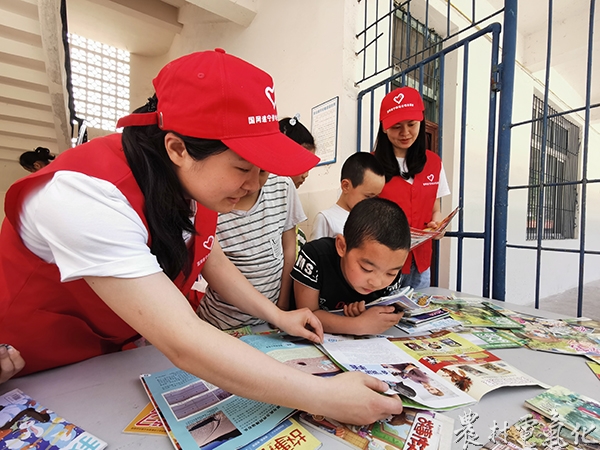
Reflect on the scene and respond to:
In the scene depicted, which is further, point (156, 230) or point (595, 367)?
point (595, 367)

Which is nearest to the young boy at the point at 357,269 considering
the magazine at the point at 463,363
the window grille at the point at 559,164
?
the magazine at the point at 463,363

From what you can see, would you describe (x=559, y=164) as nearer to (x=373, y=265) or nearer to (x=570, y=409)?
(x=373, y=265)

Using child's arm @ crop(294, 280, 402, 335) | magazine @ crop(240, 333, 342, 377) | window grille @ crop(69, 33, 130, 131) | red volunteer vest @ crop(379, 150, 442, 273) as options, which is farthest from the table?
window grille @ crop(69, 33, 130, 131)

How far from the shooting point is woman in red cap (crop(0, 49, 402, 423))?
0.44 meters

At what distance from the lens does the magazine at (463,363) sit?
2.06ft

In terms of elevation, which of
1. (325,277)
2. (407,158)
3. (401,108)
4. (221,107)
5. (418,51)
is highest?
(418,51)

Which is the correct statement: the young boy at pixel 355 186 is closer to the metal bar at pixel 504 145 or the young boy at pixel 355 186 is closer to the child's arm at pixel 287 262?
the child's arm at pixel 287 262

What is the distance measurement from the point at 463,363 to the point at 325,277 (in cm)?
47

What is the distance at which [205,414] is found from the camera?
0.51 m

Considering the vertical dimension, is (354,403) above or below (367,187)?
below

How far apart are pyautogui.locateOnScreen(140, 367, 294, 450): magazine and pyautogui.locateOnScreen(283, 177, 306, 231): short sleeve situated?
0.76 m

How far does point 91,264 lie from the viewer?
424 mm

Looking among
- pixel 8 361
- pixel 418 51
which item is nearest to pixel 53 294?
pixel 8 361

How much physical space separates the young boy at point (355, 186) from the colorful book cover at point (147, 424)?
3.55ft
